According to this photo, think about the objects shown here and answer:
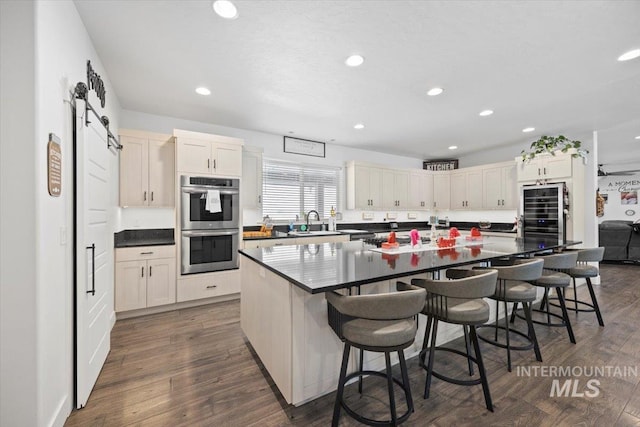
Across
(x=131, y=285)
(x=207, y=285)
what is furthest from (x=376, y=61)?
(x=131, y=285)

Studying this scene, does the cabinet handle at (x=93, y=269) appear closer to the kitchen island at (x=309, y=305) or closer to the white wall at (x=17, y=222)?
the white wall at (x=17, y=222)

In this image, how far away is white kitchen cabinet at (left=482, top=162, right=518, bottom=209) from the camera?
5223 millimetres

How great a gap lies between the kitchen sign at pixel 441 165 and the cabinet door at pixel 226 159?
4904 millimetres

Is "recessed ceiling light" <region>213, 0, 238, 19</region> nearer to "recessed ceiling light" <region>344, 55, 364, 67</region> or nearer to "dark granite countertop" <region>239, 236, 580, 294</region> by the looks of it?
"recessed ceiling light" <region>344, 55, 364, 67</region>

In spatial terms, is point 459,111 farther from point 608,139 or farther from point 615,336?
point 608,139

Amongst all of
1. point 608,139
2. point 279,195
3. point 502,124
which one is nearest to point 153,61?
point 279,195

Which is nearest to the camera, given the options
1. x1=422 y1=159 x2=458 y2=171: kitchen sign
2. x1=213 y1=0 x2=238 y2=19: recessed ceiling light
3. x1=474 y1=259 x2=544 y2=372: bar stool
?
x1=213 y1=0 x2=238 y2=19: recessed ceiling light

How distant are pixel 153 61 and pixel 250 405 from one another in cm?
301

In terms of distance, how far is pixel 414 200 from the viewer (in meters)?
6.26

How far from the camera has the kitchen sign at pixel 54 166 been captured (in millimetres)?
1424

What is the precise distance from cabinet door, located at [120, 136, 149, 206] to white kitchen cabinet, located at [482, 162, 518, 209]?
6.22 meters

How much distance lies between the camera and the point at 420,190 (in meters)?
6.34

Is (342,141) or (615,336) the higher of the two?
(342,141)

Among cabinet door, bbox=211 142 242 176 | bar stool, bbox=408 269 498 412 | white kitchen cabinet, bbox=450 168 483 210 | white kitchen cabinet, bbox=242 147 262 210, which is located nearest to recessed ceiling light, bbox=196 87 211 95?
cabinet door, bbox=211 142 242 176
